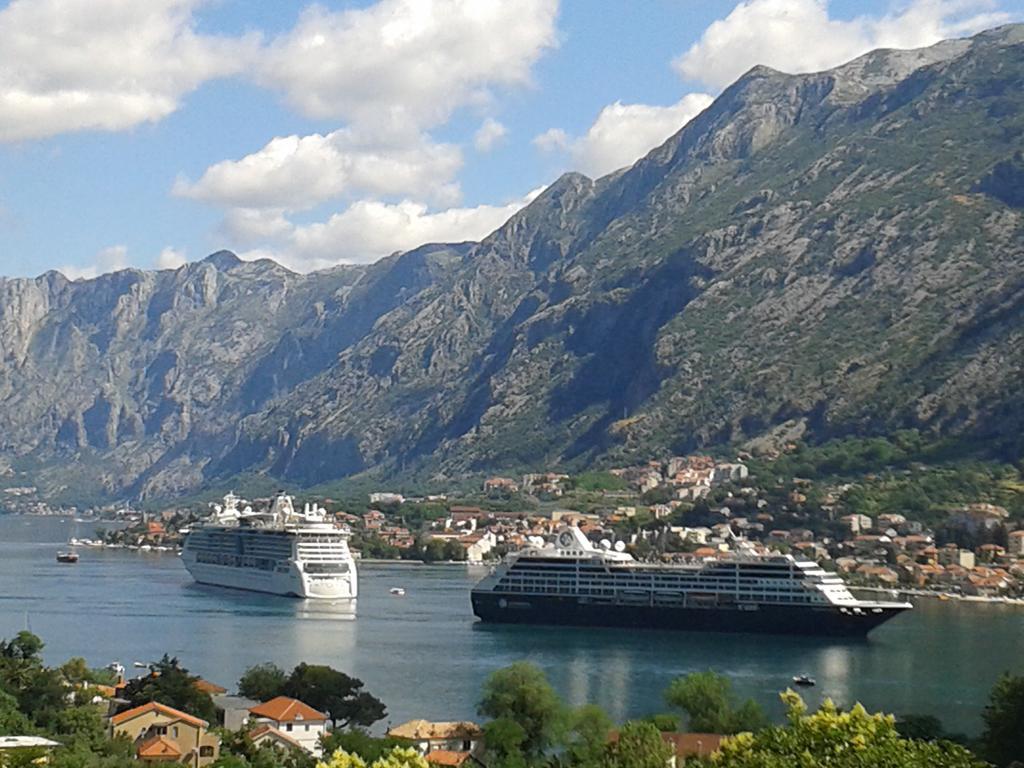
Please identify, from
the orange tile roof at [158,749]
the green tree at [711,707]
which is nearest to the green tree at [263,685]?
the orange tile roof at [158,749]

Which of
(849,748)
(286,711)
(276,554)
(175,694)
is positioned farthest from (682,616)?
(849,748)

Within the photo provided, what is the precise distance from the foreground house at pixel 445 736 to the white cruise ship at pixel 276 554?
62.1 metres

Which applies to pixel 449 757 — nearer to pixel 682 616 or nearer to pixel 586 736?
pixel 586 736

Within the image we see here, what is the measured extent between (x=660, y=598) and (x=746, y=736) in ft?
230

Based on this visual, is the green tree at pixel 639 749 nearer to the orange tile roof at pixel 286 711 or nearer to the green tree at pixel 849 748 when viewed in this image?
the green tree at pixel 849 748

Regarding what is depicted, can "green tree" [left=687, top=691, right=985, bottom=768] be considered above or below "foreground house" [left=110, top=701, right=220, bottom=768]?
above

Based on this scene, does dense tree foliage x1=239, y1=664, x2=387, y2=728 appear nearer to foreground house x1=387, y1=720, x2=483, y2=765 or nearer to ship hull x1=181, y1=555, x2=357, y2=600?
foreground house x1=387, y1=720, x2=483, y2=765

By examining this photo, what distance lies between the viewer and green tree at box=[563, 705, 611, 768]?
38.2 metres

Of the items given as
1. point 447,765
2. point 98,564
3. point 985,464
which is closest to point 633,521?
point 985,464

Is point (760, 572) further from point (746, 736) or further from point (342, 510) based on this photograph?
point (342, 510)

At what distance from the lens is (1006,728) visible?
38.6m

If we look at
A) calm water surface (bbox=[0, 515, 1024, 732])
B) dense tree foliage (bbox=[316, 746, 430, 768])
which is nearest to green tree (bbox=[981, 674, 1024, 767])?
calm water surface (bbox=[0, 515, 1024, 732])

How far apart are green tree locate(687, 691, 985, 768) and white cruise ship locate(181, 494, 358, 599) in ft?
291

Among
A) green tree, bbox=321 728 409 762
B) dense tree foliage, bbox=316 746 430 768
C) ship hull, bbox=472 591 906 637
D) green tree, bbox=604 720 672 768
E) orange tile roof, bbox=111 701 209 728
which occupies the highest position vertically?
dense tree foliage, bbox=316 746 430 768
